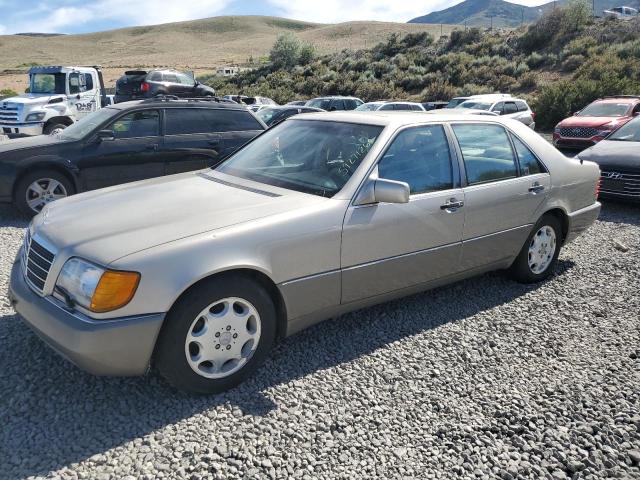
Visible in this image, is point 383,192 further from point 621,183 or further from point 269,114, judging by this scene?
point 269,114

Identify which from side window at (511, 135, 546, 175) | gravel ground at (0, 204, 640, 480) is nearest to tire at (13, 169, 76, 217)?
gravel ground at (0, 204, 640, 480)

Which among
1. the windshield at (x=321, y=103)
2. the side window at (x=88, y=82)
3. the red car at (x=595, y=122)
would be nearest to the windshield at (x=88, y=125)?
the side window at (x=88, y=82)

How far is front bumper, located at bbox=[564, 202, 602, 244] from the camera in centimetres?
514

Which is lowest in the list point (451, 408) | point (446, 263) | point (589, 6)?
point (451, 408)

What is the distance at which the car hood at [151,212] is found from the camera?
290cm

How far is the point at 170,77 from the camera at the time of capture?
22.0 meters

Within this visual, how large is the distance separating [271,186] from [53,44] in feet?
438

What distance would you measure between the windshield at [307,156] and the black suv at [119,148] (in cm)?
259

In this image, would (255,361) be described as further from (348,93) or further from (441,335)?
(348,93)

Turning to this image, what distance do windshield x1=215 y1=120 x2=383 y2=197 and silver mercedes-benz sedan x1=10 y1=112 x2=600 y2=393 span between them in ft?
0.05

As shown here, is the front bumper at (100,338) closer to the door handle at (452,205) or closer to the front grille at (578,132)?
the door handle at (452,205)

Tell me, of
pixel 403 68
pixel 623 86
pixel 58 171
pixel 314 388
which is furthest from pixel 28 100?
pixel 403 68

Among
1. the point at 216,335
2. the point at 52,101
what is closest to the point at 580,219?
the point at 216,335

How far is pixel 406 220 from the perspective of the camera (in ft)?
12.2
